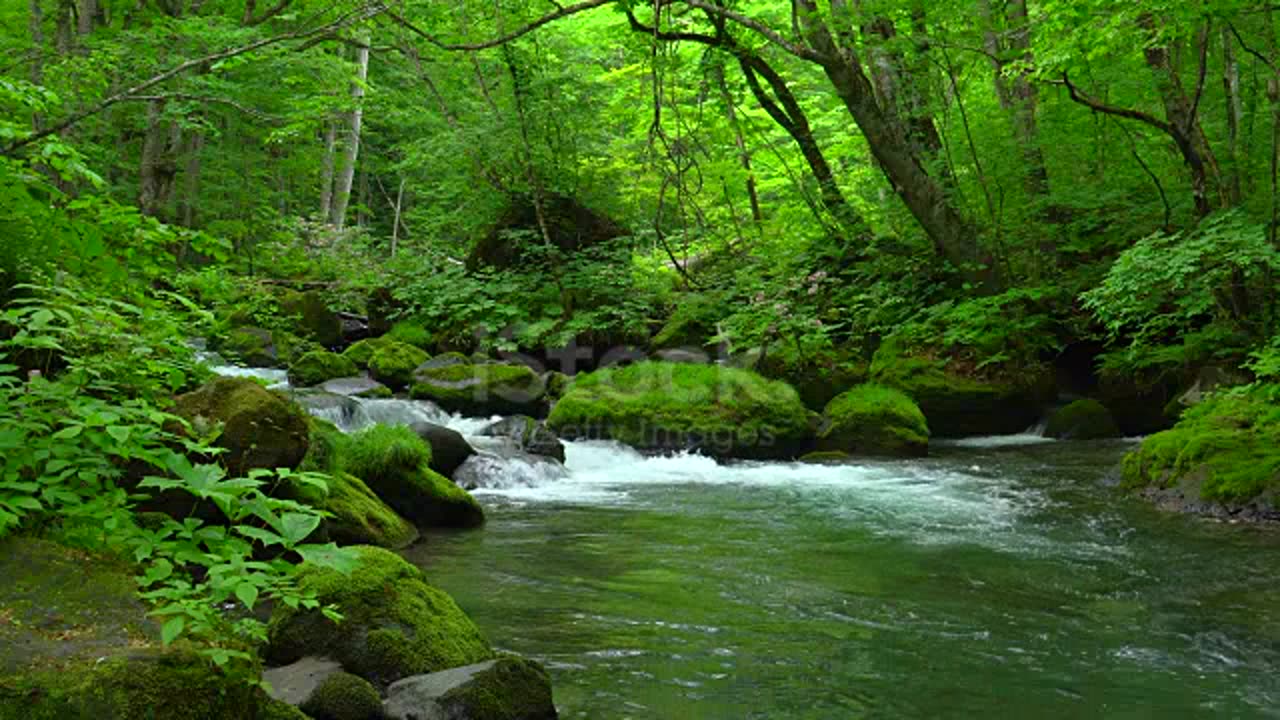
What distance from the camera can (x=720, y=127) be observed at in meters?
19.9

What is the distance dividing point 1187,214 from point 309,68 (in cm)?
1235

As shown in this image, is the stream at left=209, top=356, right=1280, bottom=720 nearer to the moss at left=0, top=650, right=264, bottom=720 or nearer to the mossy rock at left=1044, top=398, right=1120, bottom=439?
the moss at left=0, top=650, right=264, bottom=720

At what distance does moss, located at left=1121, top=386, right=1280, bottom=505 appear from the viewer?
7.98 meters

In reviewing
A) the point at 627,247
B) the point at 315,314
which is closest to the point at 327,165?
the point at 315,314

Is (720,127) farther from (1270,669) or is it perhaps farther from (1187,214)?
(1270,669)

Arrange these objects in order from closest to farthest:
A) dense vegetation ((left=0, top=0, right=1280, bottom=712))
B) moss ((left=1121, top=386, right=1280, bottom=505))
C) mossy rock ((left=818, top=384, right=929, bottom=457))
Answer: dense vegetation ((left=0, top=0, right=1280, bottom=712))
moss ((left=1121, top=386, right=1280, bottom=505))
mossy rock ((left=818, top=384, right=929, bottom=457))

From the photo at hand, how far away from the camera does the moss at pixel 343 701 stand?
360 centimetres

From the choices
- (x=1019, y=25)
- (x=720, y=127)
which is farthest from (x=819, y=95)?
(x=1019, y=25)

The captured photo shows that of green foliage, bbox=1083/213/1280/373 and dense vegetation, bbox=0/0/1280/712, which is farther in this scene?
green foliage, bbox=1083/213/1280/373

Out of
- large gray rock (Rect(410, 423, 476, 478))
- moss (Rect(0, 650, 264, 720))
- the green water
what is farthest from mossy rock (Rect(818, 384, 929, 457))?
moss (Rect(0, 650, 264, 720))

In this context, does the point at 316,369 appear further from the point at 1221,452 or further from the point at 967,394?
the point at 1221,452

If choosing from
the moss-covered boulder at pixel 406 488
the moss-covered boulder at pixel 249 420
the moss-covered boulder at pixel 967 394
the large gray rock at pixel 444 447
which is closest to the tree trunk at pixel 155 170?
the large gray rock at pixel 444 447

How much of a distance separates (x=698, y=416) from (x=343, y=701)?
32.0 feet

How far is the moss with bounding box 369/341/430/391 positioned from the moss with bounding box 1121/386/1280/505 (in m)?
10.8
